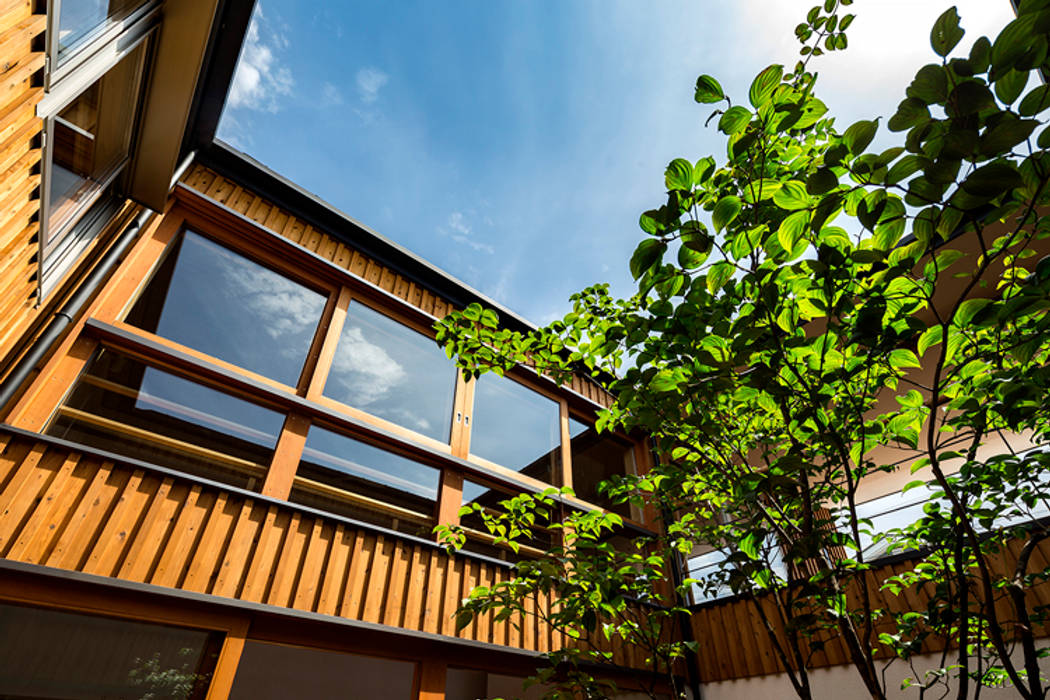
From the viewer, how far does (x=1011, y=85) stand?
0.69m

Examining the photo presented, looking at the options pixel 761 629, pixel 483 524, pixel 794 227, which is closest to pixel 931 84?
pixel 794 227

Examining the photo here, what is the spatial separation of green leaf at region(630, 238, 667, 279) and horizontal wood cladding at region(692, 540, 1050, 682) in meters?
4.42

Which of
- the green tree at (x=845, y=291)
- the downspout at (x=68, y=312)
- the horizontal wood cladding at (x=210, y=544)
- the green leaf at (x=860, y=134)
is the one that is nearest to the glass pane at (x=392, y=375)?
the horizontal wood cladding at (x=210, y=544)

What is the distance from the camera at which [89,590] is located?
8.98 ft

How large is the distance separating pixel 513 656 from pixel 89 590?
127 inches

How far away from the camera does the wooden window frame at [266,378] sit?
11.0 ft

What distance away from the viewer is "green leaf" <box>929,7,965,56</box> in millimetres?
734

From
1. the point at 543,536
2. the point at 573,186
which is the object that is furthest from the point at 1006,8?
the point at 543,536

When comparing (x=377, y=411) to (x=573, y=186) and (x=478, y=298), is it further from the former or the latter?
(x=573, y=186)

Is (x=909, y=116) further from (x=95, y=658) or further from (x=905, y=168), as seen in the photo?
(x=95, y=658)

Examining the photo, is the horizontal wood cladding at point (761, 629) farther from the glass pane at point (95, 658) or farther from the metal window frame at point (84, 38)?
the metal window frame at point (84, 38)

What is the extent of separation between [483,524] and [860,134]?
4.98 meters

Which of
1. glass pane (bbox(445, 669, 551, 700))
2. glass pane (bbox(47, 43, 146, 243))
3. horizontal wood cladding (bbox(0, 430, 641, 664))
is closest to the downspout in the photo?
horizontal wood cladding (bbox(0, 430, 641, 664))

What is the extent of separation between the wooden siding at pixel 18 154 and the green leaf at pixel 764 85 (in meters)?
2.45
